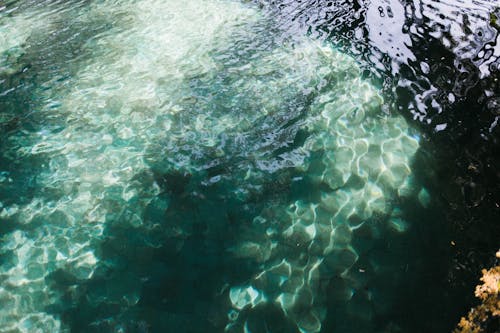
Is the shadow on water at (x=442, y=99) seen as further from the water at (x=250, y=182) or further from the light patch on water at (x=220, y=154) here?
the light patch on water at (x=220, y=154)

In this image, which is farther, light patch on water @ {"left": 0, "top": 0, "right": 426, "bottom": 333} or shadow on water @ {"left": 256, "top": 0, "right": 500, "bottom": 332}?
light patch on water @ {"left": 0, "top": 0, "right": 426, "bottom": 333}

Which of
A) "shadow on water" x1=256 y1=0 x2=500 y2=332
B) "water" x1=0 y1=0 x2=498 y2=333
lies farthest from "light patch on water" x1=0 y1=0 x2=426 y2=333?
"shadow on water" x1=256 y1=0 x2=500 y2=332

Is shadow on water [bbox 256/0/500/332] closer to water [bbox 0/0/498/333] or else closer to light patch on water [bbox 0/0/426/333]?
water [bbox 0/0/498/333]

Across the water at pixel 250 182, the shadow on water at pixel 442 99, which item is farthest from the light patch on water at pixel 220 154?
the shadow on water at pixel 442 99

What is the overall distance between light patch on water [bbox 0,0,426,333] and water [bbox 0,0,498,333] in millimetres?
31

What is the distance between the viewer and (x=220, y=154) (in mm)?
6070

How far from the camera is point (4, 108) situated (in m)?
7.66

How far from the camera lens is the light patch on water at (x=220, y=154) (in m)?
4.70

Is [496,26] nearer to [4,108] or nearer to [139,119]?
[139,119]

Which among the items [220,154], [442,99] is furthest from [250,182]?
[442,99]

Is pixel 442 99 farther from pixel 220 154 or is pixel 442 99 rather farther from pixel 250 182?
pixel 220 154

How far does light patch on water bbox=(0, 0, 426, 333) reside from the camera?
4.70m

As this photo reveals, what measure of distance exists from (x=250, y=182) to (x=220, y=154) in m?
0.81

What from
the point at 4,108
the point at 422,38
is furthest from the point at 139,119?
the point at 422,38
